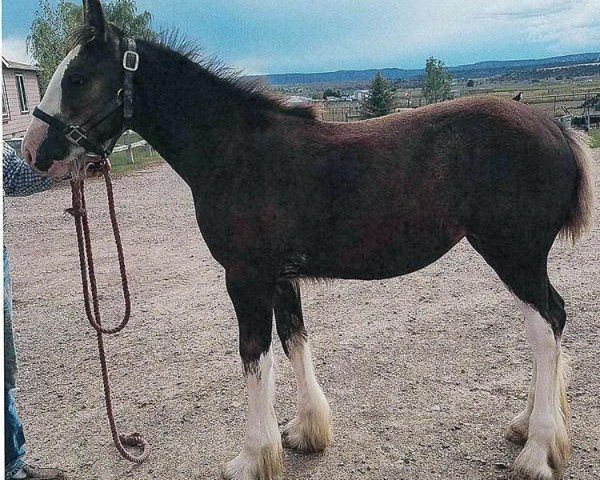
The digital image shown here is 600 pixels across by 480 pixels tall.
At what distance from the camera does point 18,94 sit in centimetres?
2747

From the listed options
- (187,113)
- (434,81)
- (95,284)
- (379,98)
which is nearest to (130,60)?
(187,113)

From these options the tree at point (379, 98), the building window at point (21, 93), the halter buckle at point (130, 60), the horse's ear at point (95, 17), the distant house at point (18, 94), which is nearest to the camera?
the horse's ear at point (95, 17)

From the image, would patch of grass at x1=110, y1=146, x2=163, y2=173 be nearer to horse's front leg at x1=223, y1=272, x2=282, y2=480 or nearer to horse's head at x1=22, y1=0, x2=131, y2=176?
horse's head at x1=22, y1=0, x2=131, y2=176

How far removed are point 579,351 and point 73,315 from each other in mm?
4755

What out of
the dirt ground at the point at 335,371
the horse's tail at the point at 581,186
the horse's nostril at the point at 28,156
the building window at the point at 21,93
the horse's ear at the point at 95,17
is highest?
the building window at the point at 21,93

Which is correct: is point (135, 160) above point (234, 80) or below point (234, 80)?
below

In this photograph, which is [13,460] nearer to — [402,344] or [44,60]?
[402,344]

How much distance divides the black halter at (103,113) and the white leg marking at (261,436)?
149cm

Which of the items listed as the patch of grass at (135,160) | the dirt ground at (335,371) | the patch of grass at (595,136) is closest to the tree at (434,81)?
the patch of grass at (595,136)

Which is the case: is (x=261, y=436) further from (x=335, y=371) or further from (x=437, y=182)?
(x=437, y=182)

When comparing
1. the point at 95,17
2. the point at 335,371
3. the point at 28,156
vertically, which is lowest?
the point at 335,371

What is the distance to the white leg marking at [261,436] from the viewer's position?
312 cm

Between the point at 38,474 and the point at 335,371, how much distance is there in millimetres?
2131

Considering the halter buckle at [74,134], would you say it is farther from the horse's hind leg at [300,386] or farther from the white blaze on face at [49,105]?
the horse's hind leg at [300,386]
